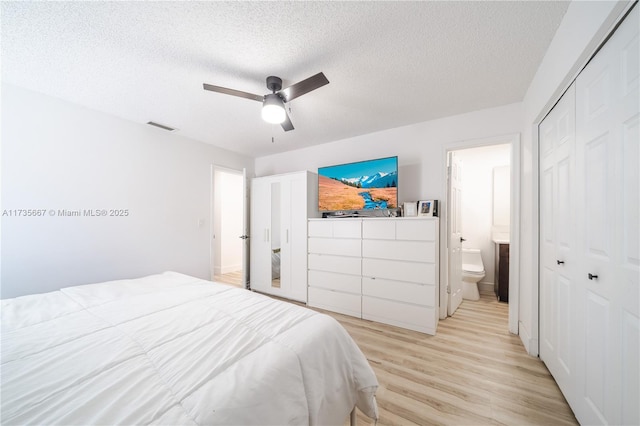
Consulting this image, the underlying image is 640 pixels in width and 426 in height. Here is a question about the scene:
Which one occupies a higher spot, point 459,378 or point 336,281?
point 336,281

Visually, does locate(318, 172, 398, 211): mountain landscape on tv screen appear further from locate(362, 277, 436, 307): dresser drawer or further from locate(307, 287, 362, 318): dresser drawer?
locate(307, 287, 362, 318): dresser drawer

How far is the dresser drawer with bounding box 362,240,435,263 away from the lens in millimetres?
2529

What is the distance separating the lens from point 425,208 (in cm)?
276

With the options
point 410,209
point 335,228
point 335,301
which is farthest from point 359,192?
point 335,301

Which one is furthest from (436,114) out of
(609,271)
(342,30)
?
(609,271)

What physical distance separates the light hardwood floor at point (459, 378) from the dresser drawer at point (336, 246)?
0.87 meters

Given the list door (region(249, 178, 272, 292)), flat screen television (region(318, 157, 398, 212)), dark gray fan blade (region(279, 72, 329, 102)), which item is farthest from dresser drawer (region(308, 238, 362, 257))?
dark gray fan blade (region(279, 72, 329, 102))

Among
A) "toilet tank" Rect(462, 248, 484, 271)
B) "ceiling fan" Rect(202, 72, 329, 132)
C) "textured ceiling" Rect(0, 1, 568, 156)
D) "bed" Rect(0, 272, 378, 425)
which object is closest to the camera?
"bed" Rect(0, 272, 378, 425)

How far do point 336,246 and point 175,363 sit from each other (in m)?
2.35

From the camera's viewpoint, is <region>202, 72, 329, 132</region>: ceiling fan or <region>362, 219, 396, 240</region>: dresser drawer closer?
<region>202, 72, 329, 132</region>: ceiling fan

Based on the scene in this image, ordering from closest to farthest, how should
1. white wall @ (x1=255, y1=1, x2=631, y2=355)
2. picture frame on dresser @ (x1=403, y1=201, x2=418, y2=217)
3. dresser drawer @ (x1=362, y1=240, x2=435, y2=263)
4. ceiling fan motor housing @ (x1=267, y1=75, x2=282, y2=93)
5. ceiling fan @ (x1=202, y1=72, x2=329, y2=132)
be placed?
1. white wall @ (x1=255, y1=1, x2=631, y2=355)
2. ceiling fan @ (x1=202, y1=72, x2=329, y2=132)
3. ceiling fan motor housing @ (x1=267, y1=75, x2=282, y2=93)
4. dresser drawer @ (x1=362, y1=240, x2=435, y2=263)
5. picture frame on dresser @ (x1=403, y1=201, x2=418, y2=217)

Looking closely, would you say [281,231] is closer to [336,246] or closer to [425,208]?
[336,246]

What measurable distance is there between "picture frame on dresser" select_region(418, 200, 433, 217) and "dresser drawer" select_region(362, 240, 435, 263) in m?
0.38

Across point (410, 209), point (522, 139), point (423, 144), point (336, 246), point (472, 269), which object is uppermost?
point (423, 144)
